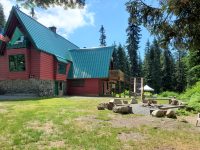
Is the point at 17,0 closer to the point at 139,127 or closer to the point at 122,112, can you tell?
the point at 139,127

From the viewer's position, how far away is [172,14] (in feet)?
25.1

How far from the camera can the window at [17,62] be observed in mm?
27719

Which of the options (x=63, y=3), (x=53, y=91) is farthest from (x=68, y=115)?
(x=53, y=91)

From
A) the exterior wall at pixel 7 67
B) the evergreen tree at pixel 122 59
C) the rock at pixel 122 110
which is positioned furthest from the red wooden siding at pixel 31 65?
the evergreen tree at pixel 122 59

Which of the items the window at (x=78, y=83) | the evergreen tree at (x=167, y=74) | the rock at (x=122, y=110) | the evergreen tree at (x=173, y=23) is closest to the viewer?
the evergreen tree at (x=173, y=23)

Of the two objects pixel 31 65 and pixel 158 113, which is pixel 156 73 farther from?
pixel 158 113

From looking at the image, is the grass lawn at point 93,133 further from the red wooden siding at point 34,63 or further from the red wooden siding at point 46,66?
the red wooden siding at point 46,66

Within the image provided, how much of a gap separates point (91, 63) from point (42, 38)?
22.9ft

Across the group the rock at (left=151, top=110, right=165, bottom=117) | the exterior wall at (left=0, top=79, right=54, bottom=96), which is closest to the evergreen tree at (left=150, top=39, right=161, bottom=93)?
the exterior wall at (left=0, top=79, right=54, bottom=96)

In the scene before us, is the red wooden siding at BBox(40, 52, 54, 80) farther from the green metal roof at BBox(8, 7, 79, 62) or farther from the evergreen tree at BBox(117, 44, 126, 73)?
the evergreen tree at BBox(117, 44, 126, 73)

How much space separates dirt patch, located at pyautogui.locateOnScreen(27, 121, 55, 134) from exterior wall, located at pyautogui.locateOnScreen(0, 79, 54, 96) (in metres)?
17.5

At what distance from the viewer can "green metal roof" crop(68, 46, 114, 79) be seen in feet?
108

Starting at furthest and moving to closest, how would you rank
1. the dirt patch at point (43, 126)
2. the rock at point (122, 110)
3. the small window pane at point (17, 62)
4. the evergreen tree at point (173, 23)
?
the small window pane at point (17, 62) → the rock at point (122, 110) → the dirt patch at point (43, 126) → the evergreen tree at point (173, 23)

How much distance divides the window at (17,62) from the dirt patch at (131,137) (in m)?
20.5
